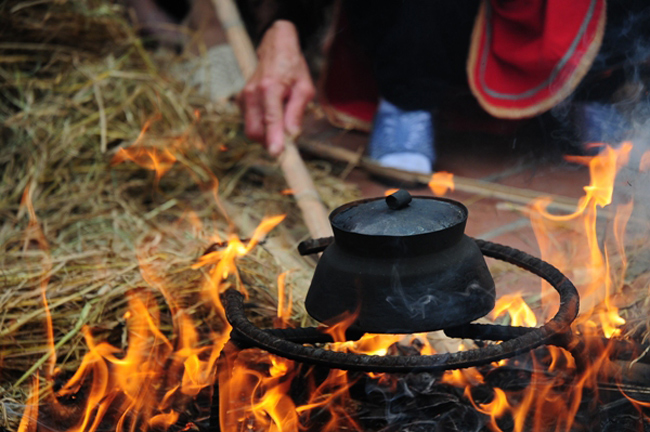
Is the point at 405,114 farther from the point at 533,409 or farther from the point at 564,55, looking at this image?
the point at 533,409

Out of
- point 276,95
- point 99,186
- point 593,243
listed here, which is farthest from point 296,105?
point 593,243

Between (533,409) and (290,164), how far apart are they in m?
1.53

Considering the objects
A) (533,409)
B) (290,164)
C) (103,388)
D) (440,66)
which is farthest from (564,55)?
(103,388)

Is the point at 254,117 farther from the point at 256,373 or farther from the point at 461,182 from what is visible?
the point at 256,373

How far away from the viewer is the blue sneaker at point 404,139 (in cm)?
308

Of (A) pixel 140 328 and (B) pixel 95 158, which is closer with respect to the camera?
(A) pixel 140 328

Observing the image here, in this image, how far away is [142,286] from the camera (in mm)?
2016

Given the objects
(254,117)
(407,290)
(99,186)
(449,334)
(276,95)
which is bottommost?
(99,186)

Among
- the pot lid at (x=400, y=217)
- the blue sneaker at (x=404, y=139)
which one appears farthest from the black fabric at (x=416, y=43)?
the pot lid at (x=400, y=217)

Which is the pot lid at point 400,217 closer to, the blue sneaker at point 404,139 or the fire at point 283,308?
the fire at point 283,308

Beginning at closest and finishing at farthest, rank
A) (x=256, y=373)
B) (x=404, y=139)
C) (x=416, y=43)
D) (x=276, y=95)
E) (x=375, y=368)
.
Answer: (x=375, y=368) < (x=256, y=373) < (x=276, y=95) < (x=416, y=43) < (x=404, y=139)

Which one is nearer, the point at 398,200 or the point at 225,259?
the point at 398,200

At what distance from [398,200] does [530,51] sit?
170cm

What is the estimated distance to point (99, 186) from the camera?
9.36ft
